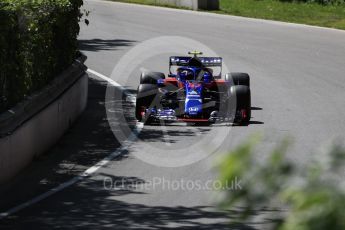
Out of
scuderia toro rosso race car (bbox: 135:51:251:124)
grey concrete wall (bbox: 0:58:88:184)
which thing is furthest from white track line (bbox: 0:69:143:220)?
grey concrete wall (bbox: 0:58:88:184)

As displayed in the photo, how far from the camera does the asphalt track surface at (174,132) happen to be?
29.3 feet

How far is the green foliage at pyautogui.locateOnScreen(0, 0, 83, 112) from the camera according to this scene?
11820mm

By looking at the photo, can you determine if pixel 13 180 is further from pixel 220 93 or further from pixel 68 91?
pixel 220 93

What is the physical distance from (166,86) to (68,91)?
6.84 feet

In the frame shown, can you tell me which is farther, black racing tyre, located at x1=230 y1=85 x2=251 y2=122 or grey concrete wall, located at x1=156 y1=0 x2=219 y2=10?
grey concrete wall, located at x1=156 y1=0 x2=219 y2=10

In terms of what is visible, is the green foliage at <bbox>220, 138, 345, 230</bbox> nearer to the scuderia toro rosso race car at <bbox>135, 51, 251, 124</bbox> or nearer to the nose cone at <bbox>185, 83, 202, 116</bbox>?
the scuderia toro rosso race car at <bbox>135, 51, 251, 124</bbox>

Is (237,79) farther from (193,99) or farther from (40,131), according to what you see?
(40,131)

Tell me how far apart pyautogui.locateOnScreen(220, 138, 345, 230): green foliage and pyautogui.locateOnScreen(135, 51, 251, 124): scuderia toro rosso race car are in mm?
13133

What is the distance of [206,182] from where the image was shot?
35.2ft

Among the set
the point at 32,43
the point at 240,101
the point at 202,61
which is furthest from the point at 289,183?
the point at 202,61

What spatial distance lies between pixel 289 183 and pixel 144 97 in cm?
1346

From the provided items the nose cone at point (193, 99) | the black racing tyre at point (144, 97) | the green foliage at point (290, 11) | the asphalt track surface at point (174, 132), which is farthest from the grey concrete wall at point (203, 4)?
the black racing tyre at point (144, 97)

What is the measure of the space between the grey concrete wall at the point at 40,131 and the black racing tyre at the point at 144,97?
1.22m

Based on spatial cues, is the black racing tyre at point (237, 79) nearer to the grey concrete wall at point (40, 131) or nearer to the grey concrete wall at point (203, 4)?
the grey concrete wall at point (40, 131)
